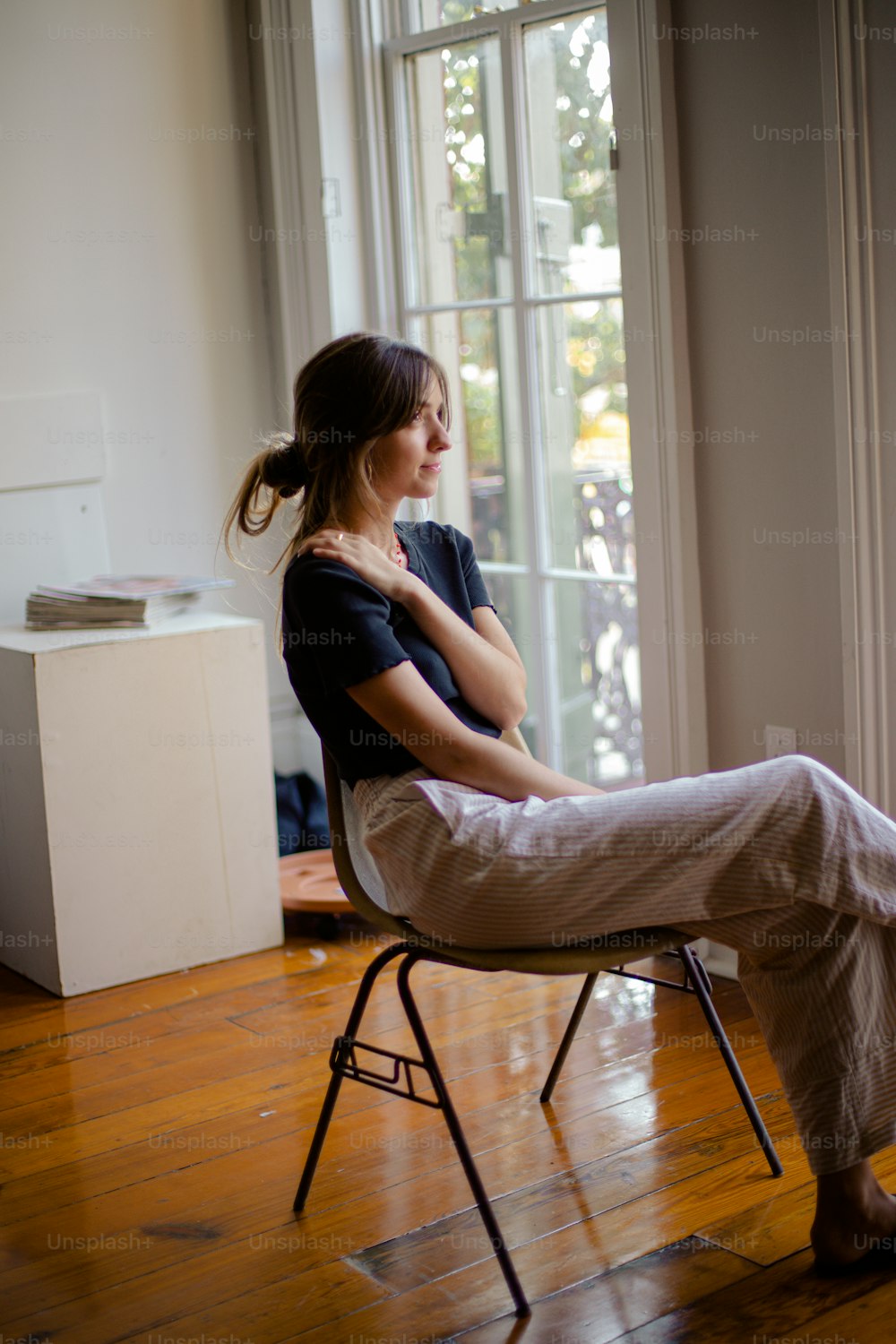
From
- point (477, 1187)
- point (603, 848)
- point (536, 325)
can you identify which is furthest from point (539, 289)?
point (477, 1187)

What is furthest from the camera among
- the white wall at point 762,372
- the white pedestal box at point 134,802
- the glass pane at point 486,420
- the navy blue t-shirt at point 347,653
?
the glass pane at point 486,420

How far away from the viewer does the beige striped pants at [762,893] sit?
172cm

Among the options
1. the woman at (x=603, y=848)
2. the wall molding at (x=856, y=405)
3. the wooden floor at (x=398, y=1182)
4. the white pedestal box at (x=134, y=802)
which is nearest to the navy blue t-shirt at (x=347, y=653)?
the woman at (x=603, y=848)

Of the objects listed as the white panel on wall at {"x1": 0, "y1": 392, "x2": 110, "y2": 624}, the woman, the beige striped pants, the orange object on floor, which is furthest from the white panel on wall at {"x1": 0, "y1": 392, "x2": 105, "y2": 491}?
the beige striped pants

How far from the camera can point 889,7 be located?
2250 mm

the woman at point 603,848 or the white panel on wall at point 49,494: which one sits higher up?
the white panel on wall at point 49,494

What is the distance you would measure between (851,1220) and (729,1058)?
0.31 meters

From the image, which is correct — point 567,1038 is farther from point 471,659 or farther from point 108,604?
point 108,604

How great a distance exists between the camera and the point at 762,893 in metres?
1.73

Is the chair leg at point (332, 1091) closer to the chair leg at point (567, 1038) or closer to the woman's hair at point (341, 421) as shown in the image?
the chair leg at point (567, 1038)

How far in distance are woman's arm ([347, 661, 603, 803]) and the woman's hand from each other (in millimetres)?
113

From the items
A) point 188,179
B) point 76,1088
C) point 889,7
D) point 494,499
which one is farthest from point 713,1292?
point 188,179

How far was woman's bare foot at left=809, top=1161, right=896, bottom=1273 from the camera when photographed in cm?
177

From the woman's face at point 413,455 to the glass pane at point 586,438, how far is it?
1.19m
